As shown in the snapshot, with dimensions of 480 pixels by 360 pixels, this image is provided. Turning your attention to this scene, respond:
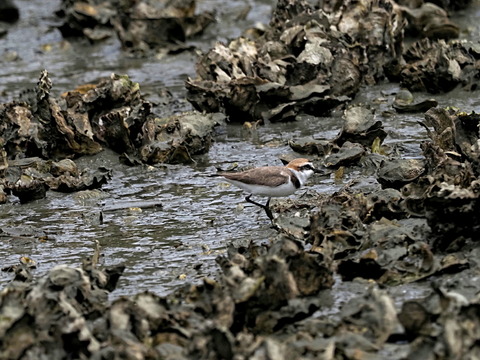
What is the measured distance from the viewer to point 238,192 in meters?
8.54

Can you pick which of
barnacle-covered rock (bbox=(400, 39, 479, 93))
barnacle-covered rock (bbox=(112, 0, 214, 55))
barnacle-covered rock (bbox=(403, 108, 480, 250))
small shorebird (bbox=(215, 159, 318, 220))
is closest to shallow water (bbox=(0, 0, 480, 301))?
barnacle-covered rock (bbox=(400, 39, 479, 93))

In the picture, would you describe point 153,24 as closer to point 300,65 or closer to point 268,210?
point 300,65

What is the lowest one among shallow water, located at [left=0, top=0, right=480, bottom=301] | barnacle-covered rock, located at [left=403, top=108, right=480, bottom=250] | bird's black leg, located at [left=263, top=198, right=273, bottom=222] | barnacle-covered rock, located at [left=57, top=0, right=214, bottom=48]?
barnacle-covered rock, located at [left=57, top=0, right=214, bottom=48]

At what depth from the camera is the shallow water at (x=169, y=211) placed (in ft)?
22.8

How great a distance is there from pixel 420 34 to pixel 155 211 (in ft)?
19.6

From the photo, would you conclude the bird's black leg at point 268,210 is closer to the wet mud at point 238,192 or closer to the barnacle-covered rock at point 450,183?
the wet mud at point 238,192

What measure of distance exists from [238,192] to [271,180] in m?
1.09

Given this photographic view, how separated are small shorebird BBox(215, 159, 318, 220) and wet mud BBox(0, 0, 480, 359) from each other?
0.69 ft

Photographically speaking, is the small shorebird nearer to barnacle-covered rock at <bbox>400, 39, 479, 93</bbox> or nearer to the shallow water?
the shallow water

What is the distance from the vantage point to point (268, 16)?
49.0 feet

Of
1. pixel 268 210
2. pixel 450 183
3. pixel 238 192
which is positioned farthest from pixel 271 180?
pixel 450 183

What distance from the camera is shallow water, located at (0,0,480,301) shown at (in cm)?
695

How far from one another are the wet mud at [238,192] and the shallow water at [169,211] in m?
0.03

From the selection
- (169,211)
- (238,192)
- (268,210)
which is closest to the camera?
(268,210)
